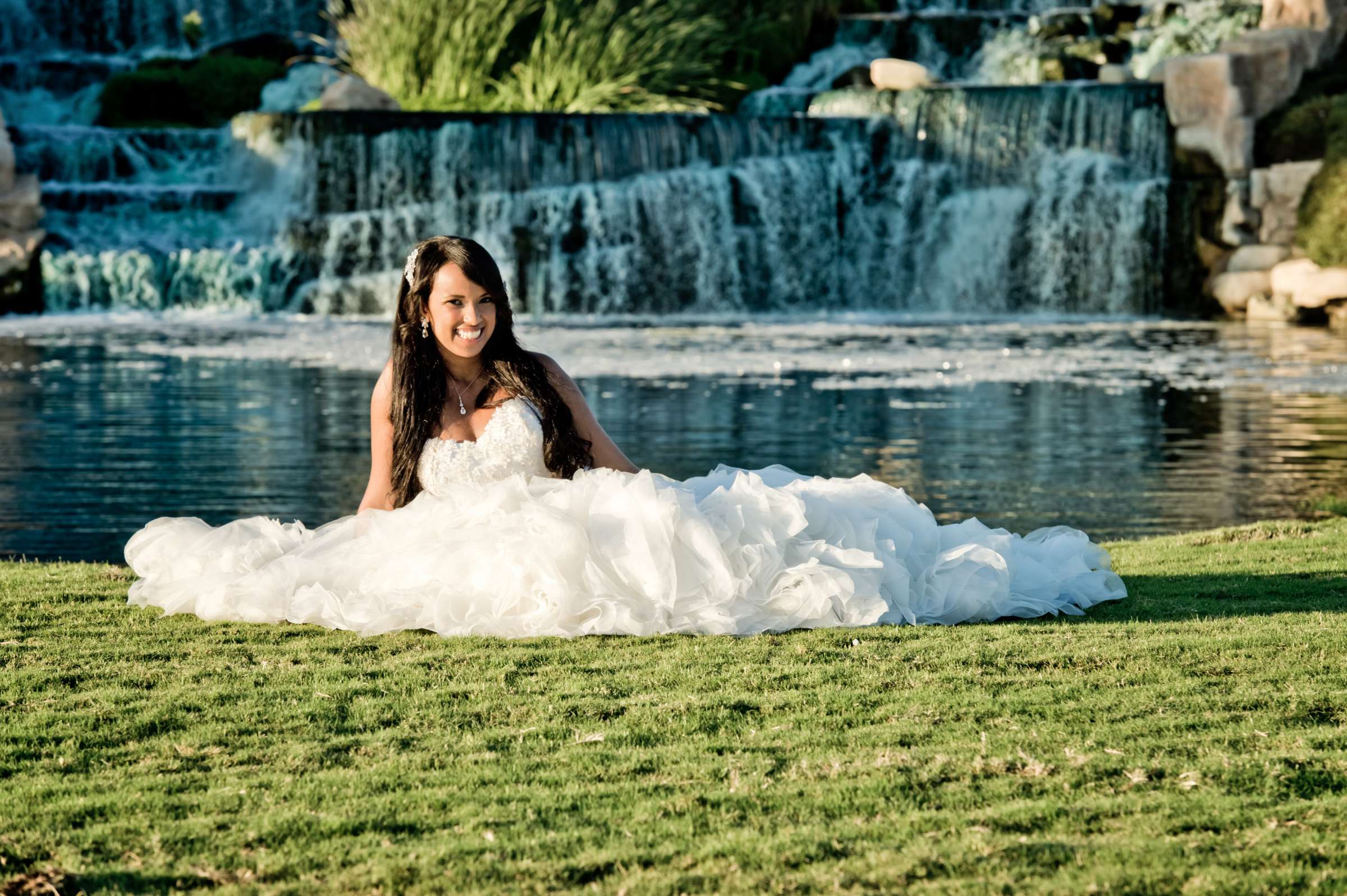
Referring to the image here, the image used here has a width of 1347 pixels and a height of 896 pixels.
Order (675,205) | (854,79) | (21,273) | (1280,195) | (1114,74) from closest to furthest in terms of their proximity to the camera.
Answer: (21,273), (1280,195), (675,205), (1114,74), (854,79)

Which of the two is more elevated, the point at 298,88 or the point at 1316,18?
the point at 1316,18

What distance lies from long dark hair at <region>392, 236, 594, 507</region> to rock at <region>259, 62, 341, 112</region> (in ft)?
85.6

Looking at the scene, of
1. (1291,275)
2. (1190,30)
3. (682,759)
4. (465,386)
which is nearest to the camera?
(682,759)

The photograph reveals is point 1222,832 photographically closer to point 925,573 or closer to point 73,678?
point 925,573

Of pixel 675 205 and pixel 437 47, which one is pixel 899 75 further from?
pixel 437 47

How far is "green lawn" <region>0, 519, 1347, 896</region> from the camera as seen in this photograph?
129 inches

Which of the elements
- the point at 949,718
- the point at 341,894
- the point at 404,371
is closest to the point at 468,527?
the point at 404,371

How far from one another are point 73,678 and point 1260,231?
23.2m

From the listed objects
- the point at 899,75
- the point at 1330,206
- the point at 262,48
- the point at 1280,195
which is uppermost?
the point at 262,48

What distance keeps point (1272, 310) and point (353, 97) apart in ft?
45.9

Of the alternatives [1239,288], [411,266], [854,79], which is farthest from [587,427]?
[854,79]

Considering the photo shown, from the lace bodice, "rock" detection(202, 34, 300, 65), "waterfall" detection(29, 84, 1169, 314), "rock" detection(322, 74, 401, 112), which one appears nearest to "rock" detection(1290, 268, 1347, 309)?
"waterfall" detection(29, 84, 1169, 314)

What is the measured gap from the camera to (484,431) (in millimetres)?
6012

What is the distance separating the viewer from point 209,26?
36.2 meters
